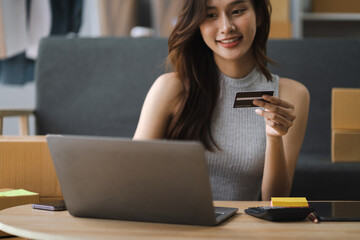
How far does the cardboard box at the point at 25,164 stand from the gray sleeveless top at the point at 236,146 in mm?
447

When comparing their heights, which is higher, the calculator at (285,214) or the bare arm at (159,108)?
the bare arm at (159,108)

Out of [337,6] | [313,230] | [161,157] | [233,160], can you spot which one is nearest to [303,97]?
[233,160]

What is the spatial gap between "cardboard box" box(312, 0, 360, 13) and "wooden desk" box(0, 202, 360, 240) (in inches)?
114

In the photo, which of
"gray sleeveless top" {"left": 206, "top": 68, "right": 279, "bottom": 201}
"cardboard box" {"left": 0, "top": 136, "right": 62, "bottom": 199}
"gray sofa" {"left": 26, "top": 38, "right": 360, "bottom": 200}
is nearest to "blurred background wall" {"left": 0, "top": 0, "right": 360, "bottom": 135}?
"gray sofa" {"left": 26, "top": 38, "right": 360, "bottom": 200}

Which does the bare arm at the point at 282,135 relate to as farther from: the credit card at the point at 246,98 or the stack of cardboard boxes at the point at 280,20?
the stack of cardboard boxes at the point at 280,20

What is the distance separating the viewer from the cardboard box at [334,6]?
344cm

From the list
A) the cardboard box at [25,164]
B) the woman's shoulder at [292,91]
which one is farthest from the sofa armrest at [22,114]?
the woman's shoulder at [292,91]

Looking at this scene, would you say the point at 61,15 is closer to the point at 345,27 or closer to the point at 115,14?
the point at 115,14

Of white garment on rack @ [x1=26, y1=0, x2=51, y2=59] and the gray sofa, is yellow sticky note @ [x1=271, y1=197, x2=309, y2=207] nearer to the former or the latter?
the gray sofa

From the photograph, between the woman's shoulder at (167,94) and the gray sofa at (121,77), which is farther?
the gray sofa at (121,77)

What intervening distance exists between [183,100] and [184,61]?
112mm

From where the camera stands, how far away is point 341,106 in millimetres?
1847

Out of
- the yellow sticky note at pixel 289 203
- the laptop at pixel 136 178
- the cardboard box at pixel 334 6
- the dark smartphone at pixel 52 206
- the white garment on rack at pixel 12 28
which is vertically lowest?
the dark smartphone at pixel 52 206

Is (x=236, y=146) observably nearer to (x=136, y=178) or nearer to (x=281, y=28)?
(x=136, y=178)
